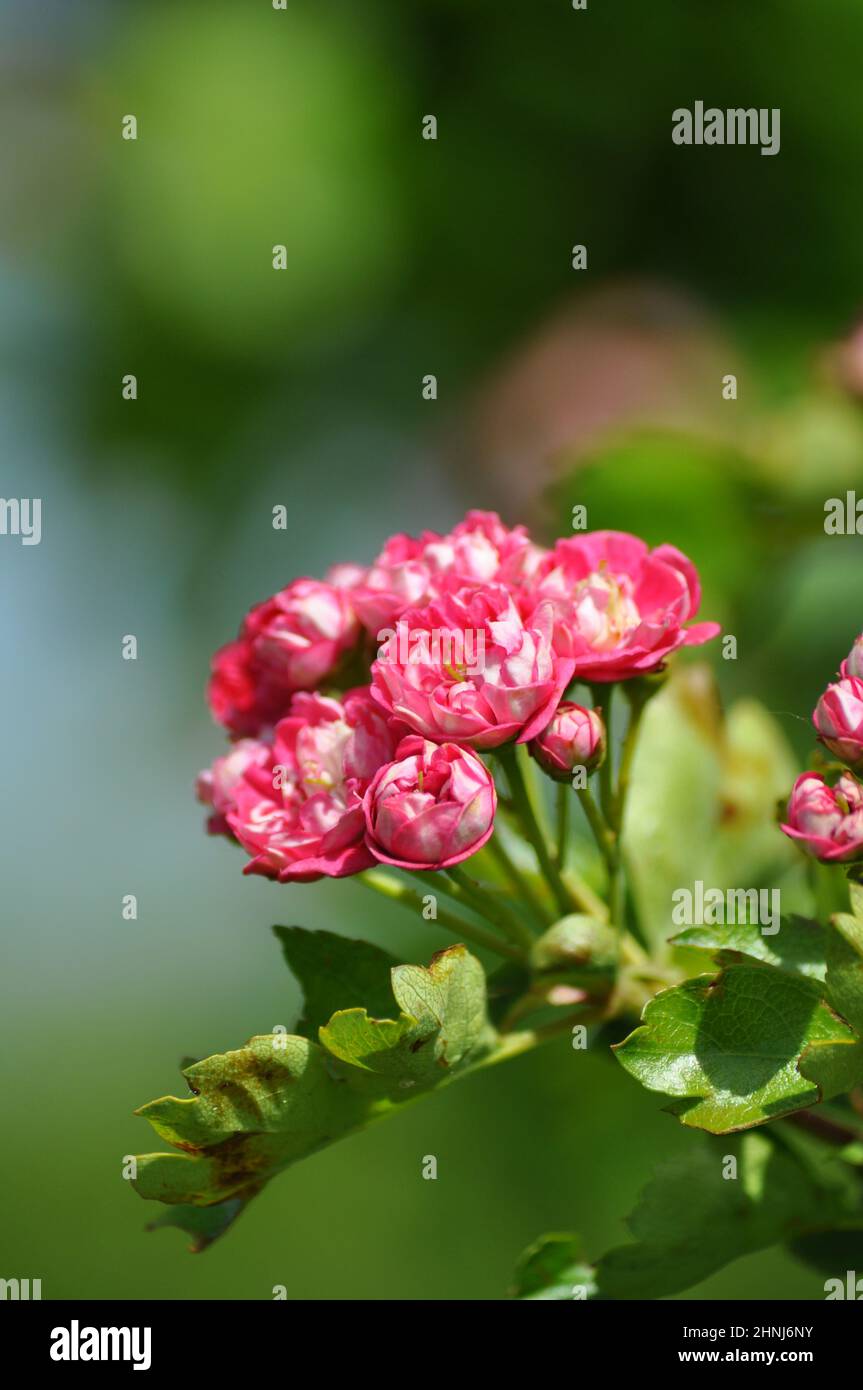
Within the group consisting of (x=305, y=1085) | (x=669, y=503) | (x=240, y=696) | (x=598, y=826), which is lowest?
(x=305, y=1085)

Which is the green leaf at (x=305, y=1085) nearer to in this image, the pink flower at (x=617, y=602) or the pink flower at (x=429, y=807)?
the pink flower at (x=429, y=807)

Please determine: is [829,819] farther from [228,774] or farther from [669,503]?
[669,503]

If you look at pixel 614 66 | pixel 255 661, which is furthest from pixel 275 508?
Result: pixel 255 661

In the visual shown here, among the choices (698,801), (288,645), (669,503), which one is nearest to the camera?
(288,645)

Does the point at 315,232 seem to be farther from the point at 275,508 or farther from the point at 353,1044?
the point at 353,1044

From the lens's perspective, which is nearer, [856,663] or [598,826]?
[856,663]

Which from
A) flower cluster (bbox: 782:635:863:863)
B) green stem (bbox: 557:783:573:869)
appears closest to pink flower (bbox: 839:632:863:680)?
flower cluster (bbox: 782:635:863:863)

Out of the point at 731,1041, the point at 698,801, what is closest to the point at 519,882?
the point at 731,1041
